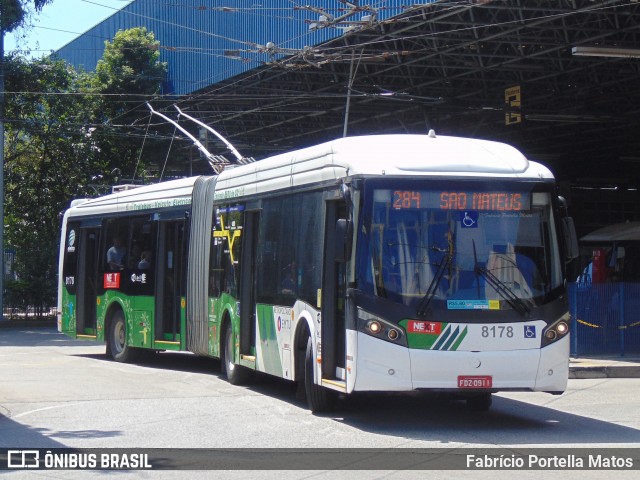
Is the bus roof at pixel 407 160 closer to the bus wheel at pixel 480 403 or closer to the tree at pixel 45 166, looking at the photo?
the bus wheel at pixel 480 403

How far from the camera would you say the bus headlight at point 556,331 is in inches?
451

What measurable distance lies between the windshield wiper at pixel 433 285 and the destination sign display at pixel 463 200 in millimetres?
574

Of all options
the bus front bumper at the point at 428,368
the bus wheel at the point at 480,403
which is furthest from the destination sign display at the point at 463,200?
the bus wheel at the point at 480,403

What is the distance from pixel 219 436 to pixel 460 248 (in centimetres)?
326

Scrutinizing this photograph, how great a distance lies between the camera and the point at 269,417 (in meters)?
12.4

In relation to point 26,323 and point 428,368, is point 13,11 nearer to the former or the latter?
point 26,323

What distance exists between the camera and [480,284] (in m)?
11.4

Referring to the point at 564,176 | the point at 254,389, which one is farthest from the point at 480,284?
the point at 564,176

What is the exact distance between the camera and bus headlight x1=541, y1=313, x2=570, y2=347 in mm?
11461

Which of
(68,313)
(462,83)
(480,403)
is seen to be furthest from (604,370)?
(462,83)

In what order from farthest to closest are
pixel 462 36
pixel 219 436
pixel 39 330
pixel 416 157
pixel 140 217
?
pixel 39 330 → pixel 462 36 → pixel 140 217 → pixel 416 157 → pixel 219 436

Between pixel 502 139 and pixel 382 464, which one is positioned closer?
pixel 382 464

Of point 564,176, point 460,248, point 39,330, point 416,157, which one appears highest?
point 564,176

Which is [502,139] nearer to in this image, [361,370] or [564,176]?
[564,176]
